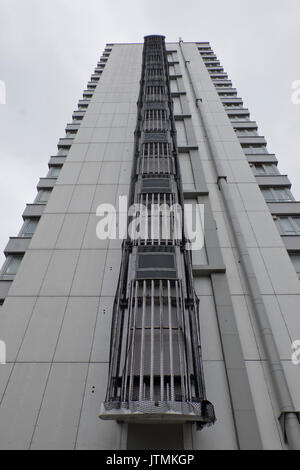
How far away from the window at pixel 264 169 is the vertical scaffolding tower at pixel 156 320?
6547mm

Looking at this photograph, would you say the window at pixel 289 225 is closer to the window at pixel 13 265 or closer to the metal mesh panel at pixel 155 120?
the metal mesh panel at pixel 155 120

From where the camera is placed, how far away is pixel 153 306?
8852 millimetres

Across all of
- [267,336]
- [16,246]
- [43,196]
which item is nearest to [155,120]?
[43,196]

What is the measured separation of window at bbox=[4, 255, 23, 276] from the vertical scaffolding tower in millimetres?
5682

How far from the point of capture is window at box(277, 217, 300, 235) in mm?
14011

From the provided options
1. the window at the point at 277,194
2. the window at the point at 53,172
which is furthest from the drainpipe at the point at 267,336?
the window at the point at 53,172

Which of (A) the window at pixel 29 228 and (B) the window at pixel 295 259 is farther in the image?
(A) the window at pixel 29 228

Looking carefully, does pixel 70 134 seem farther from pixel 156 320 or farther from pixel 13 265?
pixel 156 320

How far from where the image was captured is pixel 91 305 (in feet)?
32.8

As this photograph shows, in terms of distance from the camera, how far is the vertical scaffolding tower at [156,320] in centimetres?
670

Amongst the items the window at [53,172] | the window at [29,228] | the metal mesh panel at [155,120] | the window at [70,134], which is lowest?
the window at [29,228]

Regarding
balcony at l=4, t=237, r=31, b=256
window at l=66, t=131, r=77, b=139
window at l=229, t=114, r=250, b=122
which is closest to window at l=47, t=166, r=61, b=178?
window at l=66, t=131, r=77, b=139

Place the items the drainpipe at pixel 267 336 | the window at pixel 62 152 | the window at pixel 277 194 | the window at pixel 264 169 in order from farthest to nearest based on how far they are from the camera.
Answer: the window at pixel 62 152 → the window at pixel 264 169 → the window at pixel 277 194 → the drainpipe at pixel 267 336

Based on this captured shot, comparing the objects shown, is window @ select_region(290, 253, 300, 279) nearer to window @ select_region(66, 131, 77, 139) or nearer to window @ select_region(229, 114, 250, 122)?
window @ select_region(229, 114, 250, 122)
